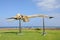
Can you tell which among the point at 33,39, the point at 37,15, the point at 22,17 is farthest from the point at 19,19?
the point at 33,39

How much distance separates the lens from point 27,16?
18.3 m

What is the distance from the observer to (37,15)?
18.0 metres

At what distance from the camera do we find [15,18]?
61.7 ft

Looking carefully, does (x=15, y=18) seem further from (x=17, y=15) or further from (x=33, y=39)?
(x=33, y=39)

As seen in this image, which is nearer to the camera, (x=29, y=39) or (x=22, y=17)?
(x=29, y=39)

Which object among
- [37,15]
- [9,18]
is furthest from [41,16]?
[9,18]

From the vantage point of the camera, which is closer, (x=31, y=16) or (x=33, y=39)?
(x=33, y=39)

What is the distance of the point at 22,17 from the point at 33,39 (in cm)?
475

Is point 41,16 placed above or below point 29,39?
above

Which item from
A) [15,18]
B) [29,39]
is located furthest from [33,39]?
[15,18]

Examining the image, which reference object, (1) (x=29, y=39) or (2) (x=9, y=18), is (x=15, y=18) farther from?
(1) (x=29, y=39)

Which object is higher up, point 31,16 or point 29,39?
point 31,16

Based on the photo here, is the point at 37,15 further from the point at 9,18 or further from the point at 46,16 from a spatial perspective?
the point at 9,18

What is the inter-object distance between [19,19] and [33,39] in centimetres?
485
